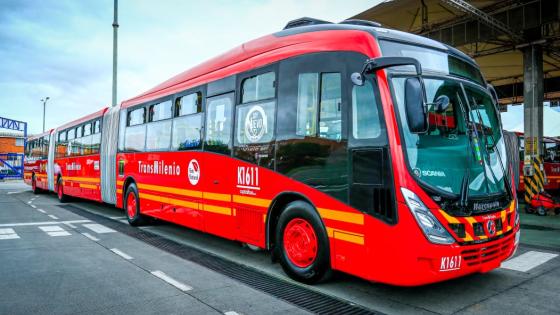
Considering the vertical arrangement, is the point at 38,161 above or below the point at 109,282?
above

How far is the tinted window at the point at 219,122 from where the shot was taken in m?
6.72

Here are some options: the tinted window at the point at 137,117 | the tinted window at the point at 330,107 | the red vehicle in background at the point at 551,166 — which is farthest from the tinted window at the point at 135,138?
the red vehicle in background at the point at 551,166

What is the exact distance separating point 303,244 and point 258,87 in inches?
94.1

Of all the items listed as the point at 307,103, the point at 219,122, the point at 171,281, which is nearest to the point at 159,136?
the point at 219,122

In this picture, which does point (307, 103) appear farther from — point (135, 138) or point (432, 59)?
point (135, 138)

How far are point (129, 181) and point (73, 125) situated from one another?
644cm

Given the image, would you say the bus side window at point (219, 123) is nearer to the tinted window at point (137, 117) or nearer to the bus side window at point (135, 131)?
the bus side window at point (135, 131)

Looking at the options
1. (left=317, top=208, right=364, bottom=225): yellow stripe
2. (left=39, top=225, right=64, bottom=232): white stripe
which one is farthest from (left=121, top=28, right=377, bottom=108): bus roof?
(left=39, top=225, right=64, bottom=232): white stripe

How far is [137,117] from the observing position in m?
10.3

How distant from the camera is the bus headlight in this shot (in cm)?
405

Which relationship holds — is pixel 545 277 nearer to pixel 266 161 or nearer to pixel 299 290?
pixel 299 290

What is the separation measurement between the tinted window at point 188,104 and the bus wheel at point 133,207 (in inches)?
113

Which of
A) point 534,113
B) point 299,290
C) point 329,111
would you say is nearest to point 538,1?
point 534,113

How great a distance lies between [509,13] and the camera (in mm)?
14430
